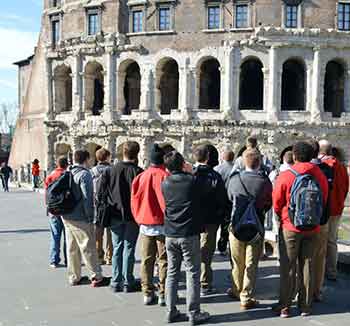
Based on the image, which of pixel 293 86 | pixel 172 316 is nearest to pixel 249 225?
pixel 172 316

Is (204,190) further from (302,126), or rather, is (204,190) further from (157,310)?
(302,126)

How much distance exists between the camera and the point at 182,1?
86.3 ft

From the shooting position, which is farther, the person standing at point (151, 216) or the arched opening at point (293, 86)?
the arched opening at point (293, 86)

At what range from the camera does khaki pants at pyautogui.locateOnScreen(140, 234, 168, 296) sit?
21.1ft

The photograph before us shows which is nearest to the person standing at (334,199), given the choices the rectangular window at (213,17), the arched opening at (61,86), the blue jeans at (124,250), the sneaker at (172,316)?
the sneaker at (172,316)

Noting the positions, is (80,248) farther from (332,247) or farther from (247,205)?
(332,247)

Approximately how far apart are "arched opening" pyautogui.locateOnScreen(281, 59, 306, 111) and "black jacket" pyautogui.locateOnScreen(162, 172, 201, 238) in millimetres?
22393

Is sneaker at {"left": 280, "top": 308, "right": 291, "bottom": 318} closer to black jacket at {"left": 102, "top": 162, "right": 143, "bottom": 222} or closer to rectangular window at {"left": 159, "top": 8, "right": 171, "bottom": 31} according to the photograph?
black jacket at {"left": 102, "top": 162, "right": 143, "bottom": 222}

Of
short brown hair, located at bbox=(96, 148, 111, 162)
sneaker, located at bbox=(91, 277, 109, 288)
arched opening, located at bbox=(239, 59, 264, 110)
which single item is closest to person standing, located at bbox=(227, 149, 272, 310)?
sneaker, located at bbox=(91, 277, 109, 288)

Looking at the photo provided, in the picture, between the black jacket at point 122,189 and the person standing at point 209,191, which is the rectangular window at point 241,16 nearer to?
the black jacket at point 122,189

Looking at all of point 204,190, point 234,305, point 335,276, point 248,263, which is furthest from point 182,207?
point 335,276

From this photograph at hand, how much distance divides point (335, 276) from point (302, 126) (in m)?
18.4

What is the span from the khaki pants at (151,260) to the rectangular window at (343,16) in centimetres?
2247

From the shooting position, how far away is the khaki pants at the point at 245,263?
20.5ft
